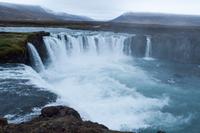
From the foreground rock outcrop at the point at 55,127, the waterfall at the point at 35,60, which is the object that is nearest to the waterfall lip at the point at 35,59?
the waterfall at the point at 35,60

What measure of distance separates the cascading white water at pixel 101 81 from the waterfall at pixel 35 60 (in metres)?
0.90

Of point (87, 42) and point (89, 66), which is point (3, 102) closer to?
point (89, 66)

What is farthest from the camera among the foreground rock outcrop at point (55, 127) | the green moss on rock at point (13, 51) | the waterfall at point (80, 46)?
the waterfall at point (80, 46)

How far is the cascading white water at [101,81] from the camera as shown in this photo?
2091cm

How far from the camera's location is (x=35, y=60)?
110ft

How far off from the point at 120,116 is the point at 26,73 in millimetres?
8745

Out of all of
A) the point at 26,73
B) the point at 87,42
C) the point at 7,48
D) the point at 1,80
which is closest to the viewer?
the point at 1,80

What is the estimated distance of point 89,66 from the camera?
135 ft

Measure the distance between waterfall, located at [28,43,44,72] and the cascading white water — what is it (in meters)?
0.90

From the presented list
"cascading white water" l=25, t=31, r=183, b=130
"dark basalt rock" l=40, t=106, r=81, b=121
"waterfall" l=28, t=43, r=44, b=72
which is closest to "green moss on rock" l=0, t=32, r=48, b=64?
"waterfall" l=28, t=43, r=44, b=72

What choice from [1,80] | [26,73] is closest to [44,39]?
[26,73]

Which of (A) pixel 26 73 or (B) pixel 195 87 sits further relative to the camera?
(B) pixel 195 87

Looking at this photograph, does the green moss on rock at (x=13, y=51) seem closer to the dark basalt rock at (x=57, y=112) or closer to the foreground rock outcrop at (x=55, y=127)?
the dark basalt rock at (x=57, y=112)

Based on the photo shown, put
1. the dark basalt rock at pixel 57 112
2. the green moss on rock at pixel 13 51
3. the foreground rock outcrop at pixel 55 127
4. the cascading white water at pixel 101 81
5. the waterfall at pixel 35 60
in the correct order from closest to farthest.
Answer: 1. the foreground rock outcrop at pixel 55 127
2. the dark basalt rock at pixel 57 112
3. the cascading white water at pixel 101 81
4. the green moss on rock at pixel 13 51
5. the waterfall at pixel 35 60
